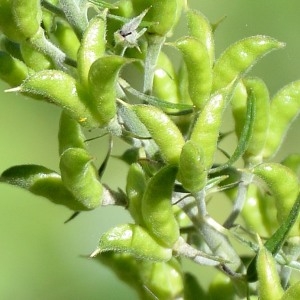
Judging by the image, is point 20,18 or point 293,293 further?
point 20,18

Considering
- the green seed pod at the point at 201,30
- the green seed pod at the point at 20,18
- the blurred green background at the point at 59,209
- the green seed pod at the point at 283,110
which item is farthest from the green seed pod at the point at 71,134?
the blurred green background at the point at 59,209

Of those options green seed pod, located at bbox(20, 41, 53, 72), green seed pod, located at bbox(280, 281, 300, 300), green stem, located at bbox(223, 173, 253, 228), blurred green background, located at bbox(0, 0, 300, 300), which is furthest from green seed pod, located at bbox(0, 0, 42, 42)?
blurred green background, located at bbox(0, 0, 300, 300)

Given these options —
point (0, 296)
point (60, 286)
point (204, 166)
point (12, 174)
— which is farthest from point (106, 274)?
point (204, 166)

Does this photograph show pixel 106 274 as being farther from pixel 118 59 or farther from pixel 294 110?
pixel 118 59

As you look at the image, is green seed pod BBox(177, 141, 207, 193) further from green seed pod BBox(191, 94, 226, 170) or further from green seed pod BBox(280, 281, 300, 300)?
green seed pod BBox(280, 281, 300, 300)

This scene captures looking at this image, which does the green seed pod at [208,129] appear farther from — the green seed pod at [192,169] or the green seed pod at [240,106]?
the green seed pod at [240,106]

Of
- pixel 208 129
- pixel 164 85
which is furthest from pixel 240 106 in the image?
pixel 208 129

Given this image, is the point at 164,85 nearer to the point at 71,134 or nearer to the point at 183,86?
the point at 183,86
